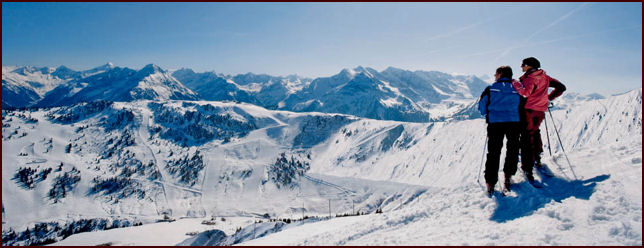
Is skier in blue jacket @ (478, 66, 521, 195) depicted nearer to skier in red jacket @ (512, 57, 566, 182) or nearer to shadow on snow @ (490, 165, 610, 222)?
skier in red jacket @ (512, 57, 566, 182)

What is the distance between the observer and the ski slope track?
727cm

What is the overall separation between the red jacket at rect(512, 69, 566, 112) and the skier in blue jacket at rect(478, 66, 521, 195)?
48 centimetres

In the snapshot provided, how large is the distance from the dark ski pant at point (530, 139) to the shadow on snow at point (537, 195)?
81cm

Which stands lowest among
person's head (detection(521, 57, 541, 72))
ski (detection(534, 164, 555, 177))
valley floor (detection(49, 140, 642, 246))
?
valley floor (detection(49, 140, 642, 246))

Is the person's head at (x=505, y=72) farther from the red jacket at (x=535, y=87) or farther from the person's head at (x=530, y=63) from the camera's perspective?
the person's head at (x=530, y=63)

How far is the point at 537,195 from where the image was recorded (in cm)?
840

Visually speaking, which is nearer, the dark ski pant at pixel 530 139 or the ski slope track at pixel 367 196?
the ski slope track at pixel 367 196

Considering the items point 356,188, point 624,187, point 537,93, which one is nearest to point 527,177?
point 624,187

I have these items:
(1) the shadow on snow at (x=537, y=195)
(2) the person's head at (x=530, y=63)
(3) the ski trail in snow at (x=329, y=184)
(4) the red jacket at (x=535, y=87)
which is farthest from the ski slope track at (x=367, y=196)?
(2) the person's head at (x=530, y=63)

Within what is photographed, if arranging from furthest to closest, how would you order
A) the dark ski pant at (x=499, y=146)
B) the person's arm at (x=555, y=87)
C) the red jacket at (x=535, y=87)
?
1. the person's arm at (x=555, y=87)
2. the red jacket at (x=535, y=87)
3. the dark ski pant at (x=499, y=146)

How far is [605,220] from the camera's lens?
21.6 feet

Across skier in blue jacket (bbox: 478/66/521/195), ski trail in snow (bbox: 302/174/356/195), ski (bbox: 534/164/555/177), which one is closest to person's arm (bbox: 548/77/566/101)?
ski (bbox: 534/164/555/177)

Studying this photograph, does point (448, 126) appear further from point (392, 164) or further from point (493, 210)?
point (493, 210)

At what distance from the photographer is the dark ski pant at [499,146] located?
904 centimetres
